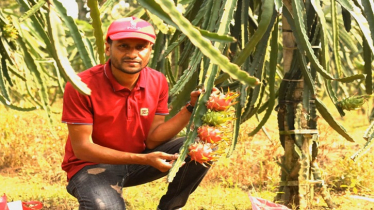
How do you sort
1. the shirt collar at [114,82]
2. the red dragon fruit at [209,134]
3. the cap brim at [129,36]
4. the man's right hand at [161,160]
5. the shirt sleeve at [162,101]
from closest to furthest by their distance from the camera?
the red dragon fruit at [209,134], the man's right hand at [161,160], the cap brim at [129,36], the shirt collar at [114,82], the shirt sleeve at [162,101]

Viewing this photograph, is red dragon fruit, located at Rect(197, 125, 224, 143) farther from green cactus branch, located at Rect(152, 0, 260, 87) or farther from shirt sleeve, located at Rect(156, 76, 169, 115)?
shirt sleeve, located at Rect(156, 76, 169, 115)

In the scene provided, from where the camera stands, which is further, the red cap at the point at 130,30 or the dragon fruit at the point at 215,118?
the red cap at the point at 130,30

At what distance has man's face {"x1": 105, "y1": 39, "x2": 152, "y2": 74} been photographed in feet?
7.13

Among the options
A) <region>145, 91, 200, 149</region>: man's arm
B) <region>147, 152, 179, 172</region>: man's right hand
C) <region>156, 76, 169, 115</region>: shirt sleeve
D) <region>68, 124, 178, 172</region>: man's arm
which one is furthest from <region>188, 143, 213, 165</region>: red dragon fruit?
<region>156, 76, 169, 115</region>: shirt sleeve

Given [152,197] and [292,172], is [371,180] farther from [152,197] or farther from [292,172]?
[152,197]

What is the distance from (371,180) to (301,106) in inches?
41.2

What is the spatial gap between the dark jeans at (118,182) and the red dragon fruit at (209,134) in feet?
1.53

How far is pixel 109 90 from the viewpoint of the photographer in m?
2.28

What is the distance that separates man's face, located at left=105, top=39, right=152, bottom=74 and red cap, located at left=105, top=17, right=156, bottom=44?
0.08ft

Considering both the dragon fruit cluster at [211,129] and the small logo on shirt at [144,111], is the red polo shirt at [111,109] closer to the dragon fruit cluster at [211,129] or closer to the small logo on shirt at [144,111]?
the small logo on shirt at [144,111]

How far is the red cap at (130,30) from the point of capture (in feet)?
7.06

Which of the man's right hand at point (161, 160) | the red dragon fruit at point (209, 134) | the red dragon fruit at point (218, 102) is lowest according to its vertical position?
the man's right hand at point (161, 160)

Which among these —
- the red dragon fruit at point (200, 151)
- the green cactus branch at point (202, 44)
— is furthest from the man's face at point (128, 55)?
the green cactus branch at point (202, 44)

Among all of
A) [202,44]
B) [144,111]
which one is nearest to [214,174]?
[144,111]
